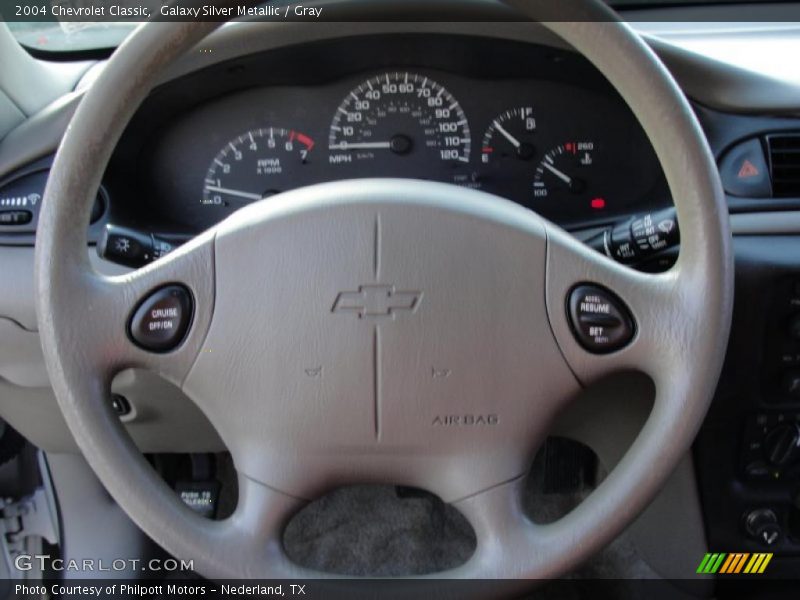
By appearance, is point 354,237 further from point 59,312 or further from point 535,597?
point 535,597

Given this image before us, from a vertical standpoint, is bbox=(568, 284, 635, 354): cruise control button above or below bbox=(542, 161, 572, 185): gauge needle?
below

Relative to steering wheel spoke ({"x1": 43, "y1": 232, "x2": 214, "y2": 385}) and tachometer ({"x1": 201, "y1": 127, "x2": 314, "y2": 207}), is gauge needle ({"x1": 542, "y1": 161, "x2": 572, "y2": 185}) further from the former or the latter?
steering wheel spoke ({"x1": 43, "y1": 232, "x2": 214, "y2": 385})

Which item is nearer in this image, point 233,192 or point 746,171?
point 746,171

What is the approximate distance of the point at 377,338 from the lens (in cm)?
107

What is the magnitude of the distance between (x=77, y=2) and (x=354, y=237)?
2.77 feet

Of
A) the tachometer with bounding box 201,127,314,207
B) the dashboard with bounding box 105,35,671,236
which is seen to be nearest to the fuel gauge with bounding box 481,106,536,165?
the dashboard with bounding box 105,35,671,236

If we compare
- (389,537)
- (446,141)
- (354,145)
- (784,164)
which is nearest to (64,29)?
(354,145)

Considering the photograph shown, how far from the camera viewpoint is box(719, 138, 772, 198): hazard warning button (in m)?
1.40

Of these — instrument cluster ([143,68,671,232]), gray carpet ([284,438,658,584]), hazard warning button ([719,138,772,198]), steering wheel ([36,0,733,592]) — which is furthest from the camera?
gray carpet ([284,438,658,584])

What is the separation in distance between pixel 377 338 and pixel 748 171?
0.70 m

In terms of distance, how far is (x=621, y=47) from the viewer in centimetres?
100

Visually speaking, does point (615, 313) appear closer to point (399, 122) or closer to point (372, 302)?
point (372, 302)

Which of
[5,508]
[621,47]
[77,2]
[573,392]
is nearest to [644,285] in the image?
[573,392]

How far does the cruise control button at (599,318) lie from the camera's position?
1.06 m
